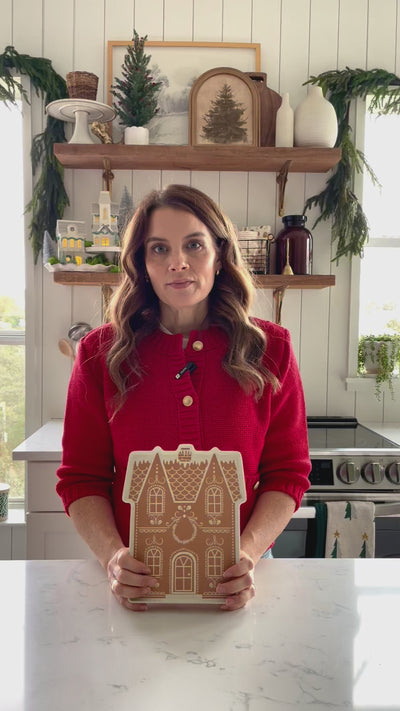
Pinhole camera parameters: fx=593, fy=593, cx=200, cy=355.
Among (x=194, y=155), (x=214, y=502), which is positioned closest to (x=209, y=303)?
(x=214, y=502)

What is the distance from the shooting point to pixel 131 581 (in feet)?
2.85

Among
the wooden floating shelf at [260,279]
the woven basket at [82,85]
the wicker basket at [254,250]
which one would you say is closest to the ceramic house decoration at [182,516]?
the wooden floating shelf at [260,279]

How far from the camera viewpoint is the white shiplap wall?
102 inches

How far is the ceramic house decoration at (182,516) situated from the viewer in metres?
0.88

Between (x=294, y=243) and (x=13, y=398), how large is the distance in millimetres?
1513

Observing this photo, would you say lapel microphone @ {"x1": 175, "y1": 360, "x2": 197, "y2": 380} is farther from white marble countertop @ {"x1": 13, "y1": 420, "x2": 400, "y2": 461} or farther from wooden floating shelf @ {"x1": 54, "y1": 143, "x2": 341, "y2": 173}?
wooden floating shelf @ {"x1": 54, "y1": 143, "x2": 341, "y2": 173}

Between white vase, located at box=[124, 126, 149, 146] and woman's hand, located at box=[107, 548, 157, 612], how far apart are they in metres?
1.95

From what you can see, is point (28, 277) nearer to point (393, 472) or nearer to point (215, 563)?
point (393, 472)

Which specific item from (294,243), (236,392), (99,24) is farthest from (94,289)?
(236,392)

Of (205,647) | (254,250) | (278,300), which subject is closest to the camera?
(205,647)

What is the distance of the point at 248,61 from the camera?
2.61m

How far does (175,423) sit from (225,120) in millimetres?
1712

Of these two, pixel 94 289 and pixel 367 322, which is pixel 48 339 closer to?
pixel 94 289

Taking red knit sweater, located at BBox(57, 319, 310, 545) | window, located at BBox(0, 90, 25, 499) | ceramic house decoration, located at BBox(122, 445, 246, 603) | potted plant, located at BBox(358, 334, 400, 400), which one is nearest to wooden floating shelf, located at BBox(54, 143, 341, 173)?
window, located at BBox(0, 90, 25, 499)
